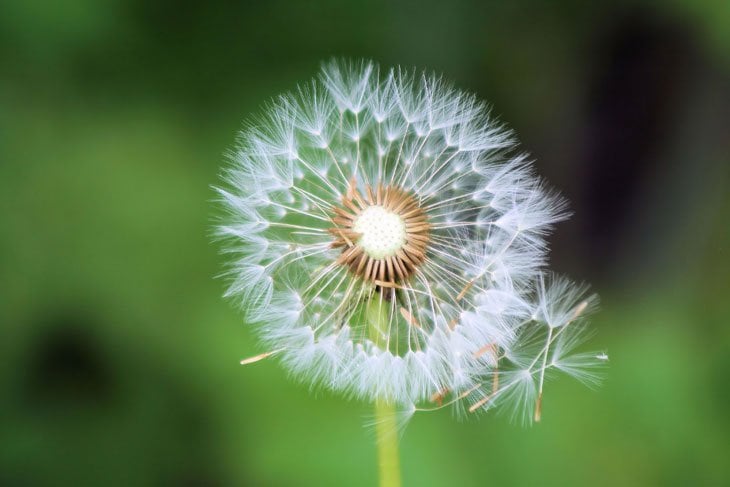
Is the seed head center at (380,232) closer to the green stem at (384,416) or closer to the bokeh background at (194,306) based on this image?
the green stem at (384,416)

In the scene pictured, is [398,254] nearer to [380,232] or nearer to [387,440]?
[380,232]

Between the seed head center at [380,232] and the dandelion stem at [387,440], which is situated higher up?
the seed head center at [380,232]

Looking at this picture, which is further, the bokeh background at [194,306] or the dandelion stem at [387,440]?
the bokeh background at [194,306]

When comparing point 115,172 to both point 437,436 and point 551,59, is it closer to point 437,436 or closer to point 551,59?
point 437,436

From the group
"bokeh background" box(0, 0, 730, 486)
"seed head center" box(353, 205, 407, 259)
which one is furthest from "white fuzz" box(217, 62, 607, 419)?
"bokeh background" box(0, 0, 730, 486)

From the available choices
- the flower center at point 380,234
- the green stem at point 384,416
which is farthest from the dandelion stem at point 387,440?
the flower center at point 380,234

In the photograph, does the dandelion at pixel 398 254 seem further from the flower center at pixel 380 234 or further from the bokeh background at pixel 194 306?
the bokeh background at pixel 194 306

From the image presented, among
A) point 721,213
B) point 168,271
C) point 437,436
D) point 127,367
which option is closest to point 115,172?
point 168,271
